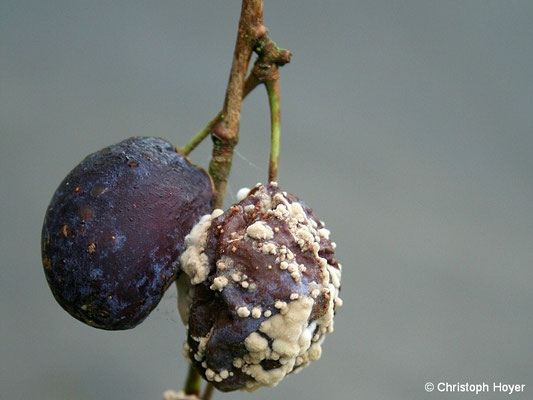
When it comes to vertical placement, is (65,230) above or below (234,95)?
below

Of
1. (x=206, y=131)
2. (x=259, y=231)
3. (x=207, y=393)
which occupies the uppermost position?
(x=206, y=131)

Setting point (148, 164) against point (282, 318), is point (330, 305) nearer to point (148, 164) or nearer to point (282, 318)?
point (282, 318)

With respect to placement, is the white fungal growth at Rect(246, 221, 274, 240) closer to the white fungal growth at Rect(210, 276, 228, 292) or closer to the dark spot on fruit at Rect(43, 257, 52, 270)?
the white fungal growth at Rect(210, 276, 228, 292)

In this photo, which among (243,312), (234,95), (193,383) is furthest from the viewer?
(193,383)

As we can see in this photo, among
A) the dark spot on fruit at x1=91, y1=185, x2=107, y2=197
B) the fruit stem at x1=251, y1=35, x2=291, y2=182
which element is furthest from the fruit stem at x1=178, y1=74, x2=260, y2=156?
the dark spot on fruit at x1=91, y1=185, x2=107, y2=197

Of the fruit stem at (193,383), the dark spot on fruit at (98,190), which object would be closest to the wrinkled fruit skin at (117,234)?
the dark spot on fruit at (98,190)

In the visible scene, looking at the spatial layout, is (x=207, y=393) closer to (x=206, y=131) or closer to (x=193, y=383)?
(x=193, y=383)

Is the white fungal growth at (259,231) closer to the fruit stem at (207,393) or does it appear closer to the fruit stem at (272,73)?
the fruit stem at (272,73)

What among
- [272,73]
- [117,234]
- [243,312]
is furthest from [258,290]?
[272,73]
